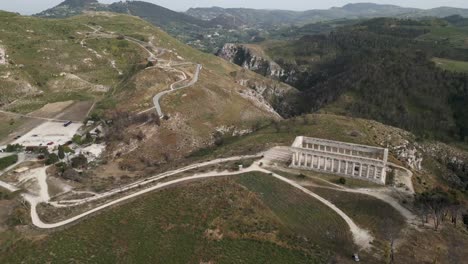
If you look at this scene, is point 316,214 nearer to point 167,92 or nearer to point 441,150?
point 441,150

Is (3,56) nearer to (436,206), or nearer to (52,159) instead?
(52,159)

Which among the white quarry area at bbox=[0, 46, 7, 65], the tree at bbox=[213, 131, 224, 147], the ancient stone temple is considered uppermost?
the white quarry area at bbox=[0, 46, 7, 65]

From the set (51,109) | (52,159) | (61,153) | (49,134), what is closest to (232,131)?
(61,153)

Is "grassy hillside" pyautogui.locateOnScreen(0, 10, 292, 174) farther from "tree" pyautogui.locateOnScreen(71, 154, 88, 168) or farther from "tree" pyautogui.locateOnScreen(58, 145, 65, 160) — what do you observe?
"tree" pyautogui.locateOnScreen(58, 145, 65, 160)

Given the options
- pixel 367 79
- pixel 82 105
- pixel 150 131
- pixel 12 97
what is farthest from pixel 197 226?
pixel 367 79

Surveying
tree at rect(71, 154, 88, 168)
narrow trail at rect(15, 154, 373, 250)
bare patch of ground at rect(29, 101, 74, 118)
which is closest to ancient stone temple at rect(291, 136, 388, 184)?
narrow trail at rect(15, 154, 373, 250)

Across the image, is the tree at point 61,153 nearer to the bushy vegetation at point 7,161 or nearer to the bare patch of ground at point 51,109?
the bushy vegetation at point 7,161
